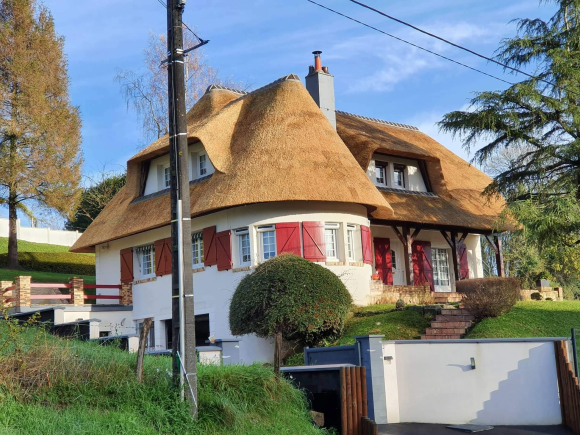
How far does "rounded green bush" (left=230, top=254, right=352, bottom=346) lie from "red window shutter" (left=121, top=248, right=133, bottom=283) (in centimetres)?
691

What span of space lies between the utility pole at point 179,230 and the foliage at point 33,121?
2368cm

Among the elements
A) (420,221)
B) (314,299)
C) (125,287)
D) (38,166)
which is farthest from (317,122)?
(38,166)

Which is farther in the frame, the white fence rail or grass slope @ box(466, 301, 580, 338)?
the white fence rail

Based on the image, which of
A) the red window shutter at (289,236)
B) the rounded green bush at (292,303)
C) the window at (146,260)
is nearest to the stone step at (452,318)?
the rounded green bush at (292,303)

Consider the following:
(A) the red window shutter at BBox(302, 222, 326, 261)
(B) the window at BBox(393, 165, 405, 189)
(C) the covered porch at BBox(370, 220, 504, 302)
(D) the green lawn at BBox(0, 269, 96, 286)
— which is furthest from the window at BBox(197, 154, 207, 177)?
(D) the green lawn at BBox(0, 269, 96, 286)

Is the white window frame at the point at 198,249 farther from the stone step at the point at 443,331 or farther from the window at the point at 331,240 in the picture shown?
the stone step at the point at 443,331

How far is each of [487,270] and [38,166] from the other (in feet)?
82.6

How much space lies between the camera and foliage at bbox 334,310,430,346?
16.5 metres

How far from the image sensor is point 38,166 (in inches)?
1252

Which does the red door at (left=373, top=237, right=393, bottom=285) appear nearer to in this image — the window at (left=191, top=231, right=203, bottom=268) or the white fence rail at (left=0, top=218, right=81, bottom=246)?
the window at (left=191, top=231, right=203, bottom=268)

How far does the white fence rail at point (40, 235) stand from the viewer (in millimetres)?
45125

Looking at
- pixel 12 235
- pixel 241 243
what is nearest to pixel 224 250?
pixel 241 243

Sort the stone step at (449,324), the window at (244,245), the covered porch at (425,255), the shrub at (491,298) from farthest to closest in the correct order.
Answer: the covered porch at (425,255) → the window at (244,245) → the shrub at (491,298) → the stone step at (449,324)

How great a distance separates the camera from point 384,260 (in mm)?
23578
